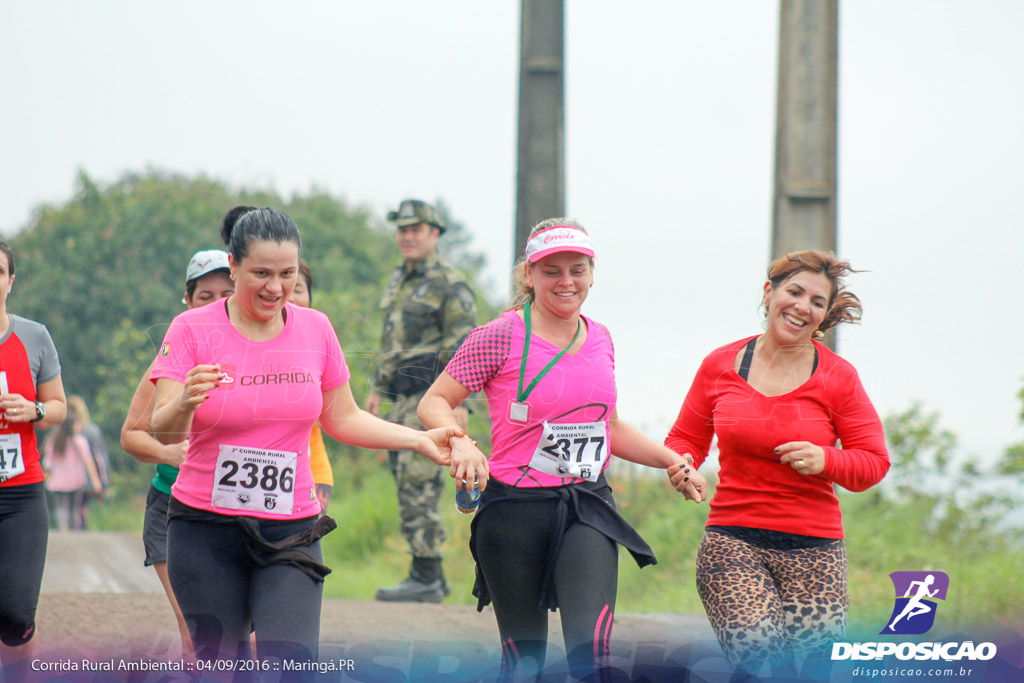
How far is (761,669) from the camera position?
3.97 m

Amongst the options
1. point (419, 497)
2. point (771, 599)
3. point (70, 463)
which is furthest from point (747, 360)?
point (70, 463)

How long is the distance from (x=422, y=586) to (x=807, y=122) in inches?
160

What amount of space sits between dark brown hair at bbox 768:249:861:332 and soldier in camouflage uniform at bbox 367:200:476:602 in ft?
9.91

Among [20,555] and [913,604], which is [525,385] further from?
[20,555]

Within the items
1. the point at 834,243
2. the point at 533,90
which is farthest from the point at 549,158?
the point at 834,243

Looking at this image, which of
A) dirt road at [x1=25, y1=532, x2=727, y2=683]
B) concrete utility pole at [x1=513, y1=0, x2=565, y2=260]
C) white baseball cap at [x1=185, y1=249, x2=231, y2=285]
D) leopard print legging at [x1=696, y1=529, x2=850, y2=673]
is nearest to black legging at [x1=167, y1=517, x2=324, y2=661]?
dirt road at [x1=25, y1=532, x2=727, y2=683]

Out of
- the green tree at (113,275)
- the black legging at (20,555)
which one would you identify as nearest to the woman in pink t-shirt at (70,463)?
the black legging at (20,555)

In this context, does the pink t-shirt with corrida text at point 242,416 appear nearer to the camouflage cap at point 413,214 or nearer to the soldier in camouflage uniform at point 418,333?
the soldier in camouflage uniform at point 418,333

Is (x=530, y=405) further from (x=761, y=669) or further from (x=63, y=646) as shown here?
(x=63, y=646)

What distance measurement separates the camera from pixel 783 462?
162 inches

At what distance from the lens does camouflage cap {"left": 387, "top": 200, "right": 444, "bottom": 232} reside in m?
7.20

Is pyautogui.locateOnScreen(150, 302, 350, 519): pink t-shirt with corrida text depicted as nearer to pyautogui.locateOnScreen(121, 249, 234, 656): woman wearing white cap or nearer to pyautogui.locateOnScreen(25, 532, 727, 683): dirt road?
pyautogui.locateOnScreen(25, 532, 727, 683): dirt road

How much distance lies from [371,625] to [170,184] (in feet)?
A: 122

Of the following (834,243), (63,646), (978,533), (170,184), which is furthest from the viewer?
(170,184)
